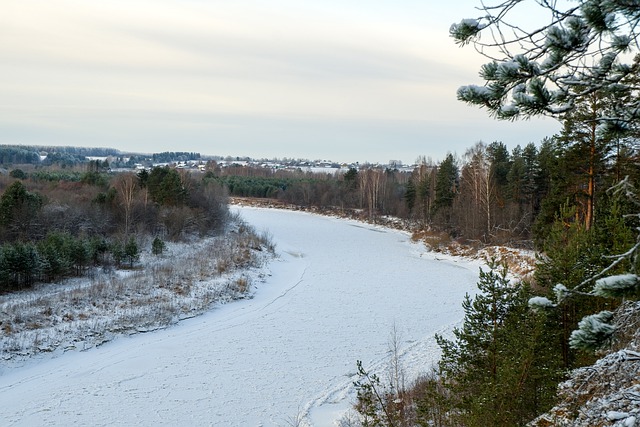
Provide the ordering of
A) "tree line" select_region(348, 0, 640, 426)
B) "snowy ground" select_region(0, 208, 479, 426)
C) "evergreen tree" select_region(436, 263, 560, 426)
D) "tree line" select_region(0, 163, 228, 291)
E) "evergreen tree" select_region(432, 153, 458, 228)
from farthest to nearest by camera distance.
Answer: "evergreen tree" select_region(432, 153, 458, 228) < "tree line" select_region(0, 163, 228, 291) < "snowy ground" select_region(0, 208, 479, 426) < "evergreen tree" select_region(436, 263, 560, 426) < "tree line" select_region(348, 0, 640, 426)

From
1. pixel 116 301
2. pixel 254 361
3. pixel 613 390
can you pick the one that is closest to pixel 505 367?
pixel 613 390

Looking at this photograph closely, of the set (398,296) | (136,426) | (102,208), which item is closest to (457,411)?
(136,426)

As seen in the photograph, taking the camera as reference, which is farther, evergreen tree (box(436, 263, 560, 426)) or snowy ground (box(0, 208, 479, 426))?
snowy ground (box(0, 208, 479, 426))

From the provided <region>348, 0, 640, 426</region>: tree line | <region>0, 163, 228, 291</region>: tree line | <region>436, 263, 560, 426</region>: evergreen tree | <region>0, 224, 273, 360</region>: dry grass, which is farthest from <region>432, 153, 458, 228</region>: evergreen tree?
<region>436, 263, 560, 426</region>: evergreen tree

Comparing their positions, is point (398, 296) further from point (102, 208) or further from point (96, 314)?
point (102, 208)

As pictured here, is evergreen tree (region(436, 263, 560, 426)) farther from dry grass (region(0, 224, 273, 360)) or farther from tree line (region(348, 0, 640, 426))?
dry grass (region(0, 224, 273, 360))

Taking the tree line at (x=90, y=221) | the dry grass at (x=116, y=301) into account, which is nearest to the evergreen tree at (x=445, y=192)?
the tree line at (x=90, y=221)

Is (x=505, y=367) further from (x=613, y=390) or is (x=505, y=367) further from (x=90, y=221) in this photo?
(x=90, y=221)

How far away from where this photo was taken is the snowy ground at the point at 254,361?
37.1 feet

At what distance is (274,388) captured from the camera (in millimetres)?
12758

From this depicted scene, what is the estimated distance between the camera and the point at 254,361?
14.7 metres

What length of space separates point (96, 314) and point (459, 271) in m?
21.4

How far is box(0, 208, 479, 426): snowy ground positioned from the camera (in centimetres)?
1131

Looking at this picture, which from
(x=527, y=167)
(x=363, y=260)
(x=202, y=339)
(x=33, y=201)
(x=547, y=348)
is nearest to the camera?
(x=547, y=348)
